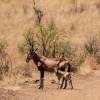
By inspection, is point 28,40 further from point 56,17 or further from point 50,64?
Result: point 56,17

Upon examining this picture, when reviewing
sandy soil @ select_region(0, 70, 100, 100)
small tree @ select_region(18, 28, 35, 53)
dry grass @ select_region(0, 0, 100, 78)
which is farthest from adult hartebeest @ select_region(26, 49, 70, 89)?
dry grass @ select_region(0, 0, 100, 78)

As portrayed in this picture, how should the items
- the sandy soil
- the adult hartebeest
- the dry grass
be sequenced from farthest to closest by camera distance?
the dry grass < the adult hartebeest < the sandy soil

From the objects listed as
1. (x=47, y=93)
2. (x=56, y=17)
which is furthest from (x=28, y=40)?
(x=56, y=17)

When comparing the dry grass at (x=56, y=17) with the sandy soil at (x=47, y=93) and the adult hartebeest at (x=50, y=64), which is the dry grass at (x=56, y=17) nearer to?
the adult hartebeest at (x=50, y=64)

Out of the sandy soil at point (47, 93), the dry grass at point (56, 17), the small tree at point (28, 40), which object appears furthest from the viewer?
the dry grass at point (56, 17)

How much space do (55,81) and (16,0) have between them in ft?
111

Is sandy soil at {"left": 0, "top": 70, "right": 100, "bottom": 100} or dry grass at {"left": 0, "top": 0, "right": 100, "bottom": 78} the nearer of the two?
sandy soil at {"left": 0, "top": 70, "right": 100, "bottom": 100}

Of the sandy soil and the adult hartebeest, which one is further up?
the adult hartebeest

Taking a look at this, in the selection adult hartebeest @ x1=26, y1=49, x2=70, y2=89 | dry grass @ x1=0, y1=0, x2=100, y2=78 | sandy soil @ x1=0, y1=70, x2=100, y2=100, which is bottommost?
sandy soil @ x1=0, y1=70, x2=100, y2=100

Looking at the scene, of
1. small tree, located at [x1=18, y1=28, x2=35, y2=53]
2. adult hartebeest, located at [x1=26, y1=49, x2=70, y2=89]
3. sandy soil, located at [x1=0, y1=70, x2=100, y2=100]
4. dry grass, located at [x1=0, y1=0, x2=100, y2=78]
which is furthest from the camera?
dry grass, located at [x1=0, y1=0, x2=100, y2=78]

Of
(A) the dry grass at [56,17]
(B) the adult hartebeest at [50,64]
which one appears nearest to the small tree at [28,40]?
(B) the adult hartebeest at [50,64]

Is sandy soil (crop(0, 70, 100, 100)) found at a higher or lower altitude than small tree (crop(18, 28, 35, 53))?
lower

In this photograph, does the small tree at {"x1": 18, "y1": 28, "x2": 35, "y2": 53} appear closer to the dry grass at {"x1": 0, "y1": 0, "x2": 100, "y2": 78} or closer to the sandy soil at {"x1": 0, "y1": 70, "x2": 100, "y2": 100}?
the sandy soil at {"x1": 0, "y1": 70, "x2": 100, "y2": 100}

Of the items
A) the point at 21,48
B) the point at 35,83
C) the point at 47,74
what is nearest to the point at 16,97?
the point at 35,83
